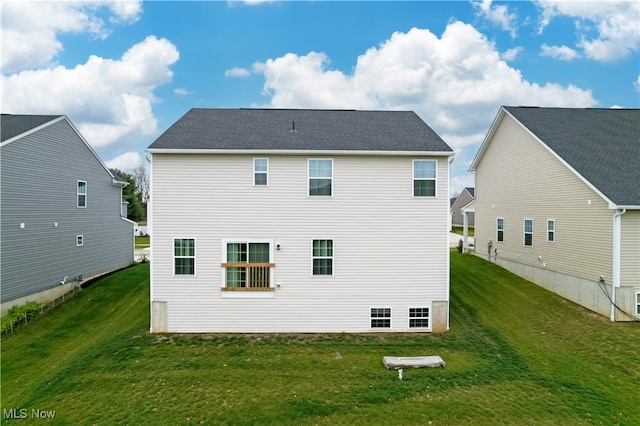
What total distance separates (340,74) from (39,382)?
2186 cm

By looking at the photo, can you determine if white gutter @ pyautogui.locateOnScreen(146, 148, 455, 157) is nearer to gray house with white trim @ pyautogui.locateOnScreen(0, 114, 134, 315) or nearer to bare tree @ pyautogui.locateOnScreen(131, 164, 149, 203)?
gray house with white trim @ pyautogui.locateOnScreen(0, 114, 134, 315)

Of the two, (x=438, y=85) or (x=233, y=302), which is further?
(x=438, y=85)

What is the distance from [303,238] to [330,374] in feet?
13.4

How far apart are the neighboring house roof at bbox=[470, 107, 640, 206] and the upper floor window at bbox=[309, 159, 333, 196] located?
959cm

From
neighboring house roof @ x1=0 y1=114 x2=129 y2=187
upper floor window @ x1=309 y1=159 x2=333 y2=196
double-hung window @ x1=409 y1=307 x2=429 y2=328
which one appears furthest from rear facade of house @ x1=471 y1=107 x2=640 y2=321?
neighboring house roof @ x1=0 y1=114 x2=129 y2=187

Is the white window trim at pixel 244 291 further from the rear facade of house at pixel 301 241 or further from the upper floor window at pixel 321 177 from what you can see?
the upper floor window at pixel 321 177

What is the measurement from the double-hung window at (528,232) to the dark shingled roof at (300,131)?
297 inches

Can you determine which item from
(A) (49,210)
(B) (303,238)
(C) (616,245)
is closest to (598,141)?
(C) (616,245)

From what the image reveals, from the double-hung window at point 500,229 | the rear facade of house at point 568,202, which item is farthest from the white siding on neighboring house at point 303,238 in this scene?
the double-hung window at point 500,229

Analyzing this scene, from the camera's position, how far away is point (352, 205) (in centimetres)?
1038

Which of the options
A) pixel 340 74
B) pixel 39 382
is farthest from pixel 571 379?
pixel 340 74

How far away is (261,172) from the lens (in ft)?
33.9

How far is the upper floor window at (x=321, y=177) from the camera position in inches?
408

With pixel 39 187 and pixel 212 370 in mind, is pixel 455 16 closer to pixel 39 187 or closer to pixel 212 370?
pixel 212 370
